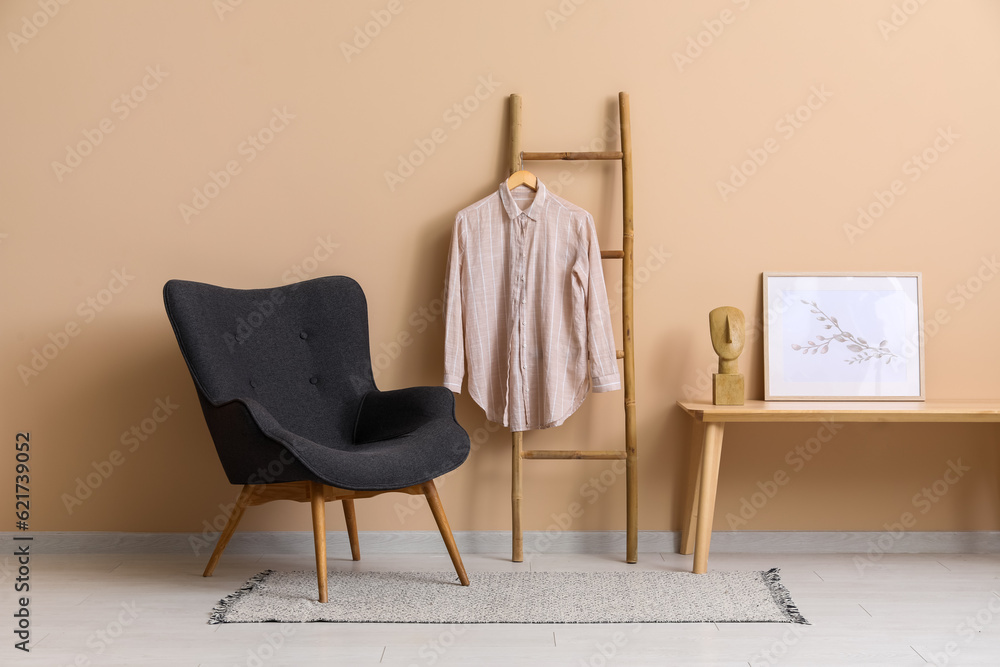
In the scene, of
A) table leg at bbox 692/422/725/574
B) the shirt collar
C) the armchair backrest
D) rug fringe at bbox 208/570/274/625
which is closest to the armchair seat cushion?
the armchair backrest

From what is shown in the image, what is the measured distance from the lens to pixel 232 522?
2.32 meters

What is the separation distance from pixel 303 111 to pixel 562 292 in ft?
3.72

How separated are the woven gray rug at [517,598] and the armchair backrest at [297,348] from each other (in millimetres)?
480

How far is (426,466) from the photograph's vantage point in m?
2.05

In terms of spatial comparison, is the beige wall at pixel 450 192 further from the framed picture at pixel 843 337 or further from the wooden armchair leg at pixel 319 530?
the wooden armchair leg at pixel 319 530

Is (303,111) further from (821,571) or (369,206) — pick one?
(821,571)

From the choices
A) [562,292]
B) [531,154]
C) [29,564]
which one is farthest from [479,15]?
[29,564]

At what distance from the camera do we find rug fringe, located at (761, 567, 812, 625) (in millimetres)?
1950

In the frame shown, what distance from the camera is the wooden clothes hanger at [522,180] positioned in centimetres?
255

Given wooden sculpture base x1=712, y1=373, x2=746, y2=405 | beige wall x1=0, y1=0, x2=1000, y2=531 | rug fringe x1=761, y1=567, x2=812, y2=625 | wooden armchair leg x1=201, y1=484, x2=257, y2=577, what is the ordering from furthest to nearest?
1. beige wall x1=0, y1=0, x2=1000, y2=531
2. wooden sculpture base x1=712, y1=373, x2=746, y2=405
3. wooden armchair leg x1=201, y1=484, x2=257, y2=577
4. rug fringe x1=761, y1=567, x2=812, y2=625

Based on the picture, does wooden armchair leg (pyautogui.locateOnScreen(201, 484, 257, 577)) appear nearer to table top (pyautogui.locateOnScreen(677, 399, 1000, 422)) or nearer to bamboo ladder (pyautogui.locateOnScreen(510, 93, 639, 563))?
bamboo ladder (pyautogui.locateOnScreen(510, 93, 639, 563))

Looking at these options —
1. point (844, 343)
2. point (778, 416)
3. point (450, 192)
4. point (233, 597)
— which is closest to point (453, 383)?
point (450, 192)

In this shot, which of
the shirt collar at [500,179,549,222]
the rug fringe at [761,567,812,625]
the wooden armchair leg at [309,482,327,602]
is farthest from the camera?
the shirt collar at [500,179,549,222]

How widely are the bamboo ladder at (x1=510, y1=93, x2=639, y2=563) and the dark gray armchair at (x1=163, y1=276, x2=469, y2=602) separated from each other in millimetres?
380
